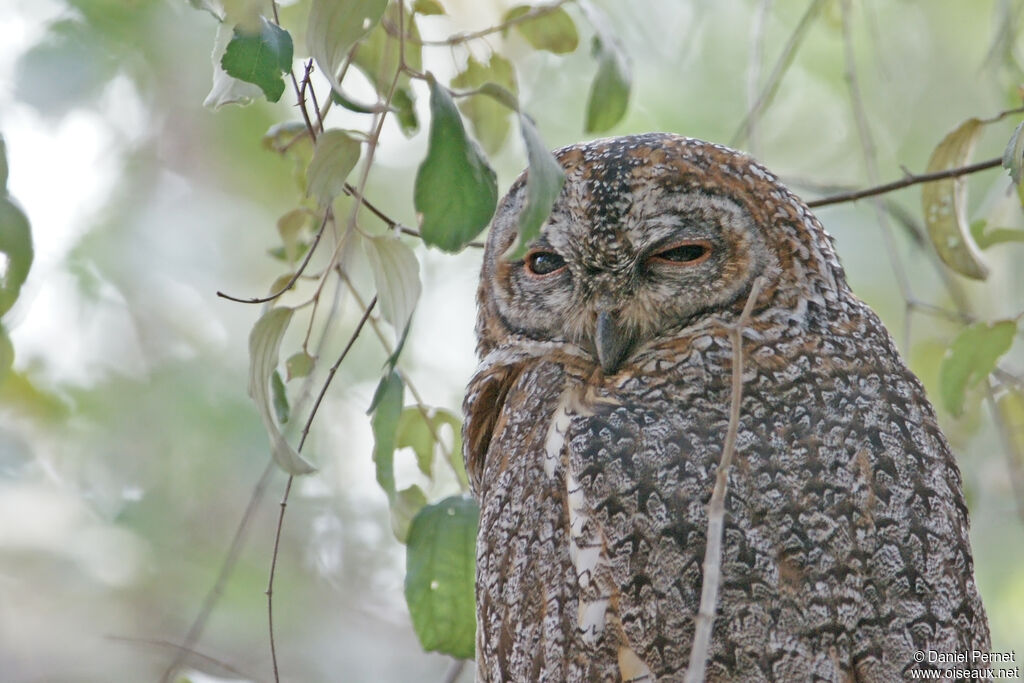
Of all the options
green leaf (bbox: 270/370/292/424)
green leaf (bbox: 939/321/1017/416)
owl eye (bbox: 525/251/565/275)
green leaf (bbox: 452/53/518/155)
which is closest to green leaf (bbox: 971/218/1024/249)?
green leaf (bbox: 939/321/1017/416)

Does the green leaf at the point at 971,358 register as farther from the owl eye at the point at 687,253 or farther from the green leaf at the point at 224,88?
the green leaf at the point at 224,88

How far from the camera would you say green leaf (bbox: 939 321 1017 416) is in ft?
7.91

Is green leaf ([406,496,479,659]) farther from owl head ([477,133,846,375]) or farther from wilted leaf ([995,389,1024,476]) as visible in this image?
wilted leaf ([995,389,1024,476])

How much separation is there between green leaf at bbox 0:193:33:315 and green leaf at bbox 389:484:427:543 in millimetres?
924

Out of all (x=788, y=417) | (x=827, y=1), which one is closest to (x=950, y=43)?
(x=827, y=1)

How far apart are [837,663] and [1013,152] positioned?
0.93m

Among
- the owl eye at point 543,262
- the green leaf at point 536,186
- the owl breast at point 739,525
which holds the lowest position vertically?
the owl breast at point 739,525

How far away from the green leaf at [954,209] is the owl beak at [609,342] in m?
0.87

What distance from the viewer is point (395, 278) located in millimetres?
1870

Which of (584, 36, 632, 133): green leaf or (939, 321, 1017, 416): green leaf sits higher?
(584, 36, 632, 133): green leaf

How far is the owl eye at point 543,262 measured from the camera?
2.27 metres

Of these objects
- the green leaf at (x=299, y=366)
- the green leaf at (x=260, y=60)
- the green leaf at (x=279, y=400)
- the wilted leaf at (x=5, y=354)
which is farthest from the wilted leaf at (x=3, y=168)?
the green leaf at (x=299, y=366)

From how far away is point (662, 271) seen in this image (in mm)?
2191

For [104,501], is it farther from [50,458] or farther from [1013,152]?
[1013,152]
